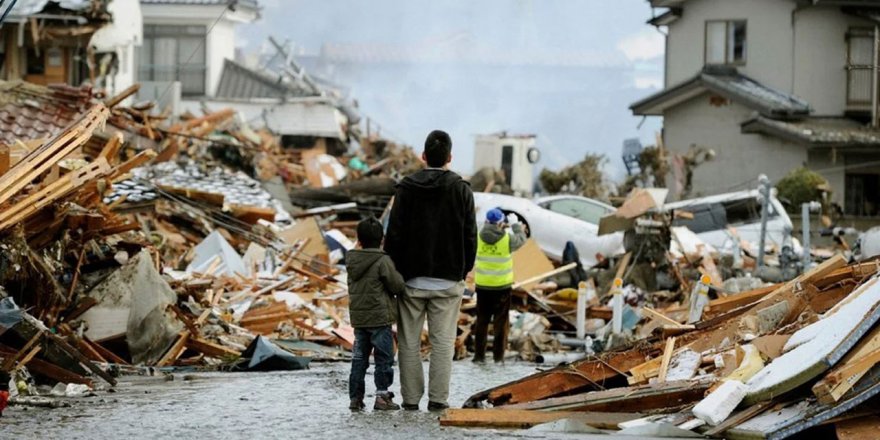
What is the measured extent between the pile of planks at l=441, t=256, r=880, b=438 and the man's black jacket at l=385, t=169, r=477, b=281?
98 cm

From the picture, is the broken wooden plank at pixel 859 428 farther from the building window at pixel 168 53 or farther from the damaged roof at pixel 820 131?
the building window at pixel 168 53

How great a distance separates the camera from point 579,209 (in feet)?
104

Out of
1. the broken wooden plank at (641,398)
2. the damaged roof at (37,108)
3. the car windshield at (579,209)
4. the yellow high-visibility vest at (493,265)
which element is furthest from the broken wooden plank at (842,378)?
the car windshield at (579,209)

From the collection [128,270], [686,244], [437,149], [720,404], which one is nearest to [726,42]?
[686,244]

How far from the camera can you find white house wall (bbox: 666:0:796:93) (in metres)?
48.6

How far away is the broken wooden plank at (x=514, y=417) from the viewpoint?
10.9 meters

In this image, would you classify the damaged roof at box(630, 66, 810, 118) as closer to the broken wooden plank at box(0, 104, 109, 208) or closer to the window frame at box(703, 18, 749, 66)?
the window frame at box(703, 18, 749, 66)

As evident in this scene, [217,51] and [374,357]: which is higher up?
[217,51]

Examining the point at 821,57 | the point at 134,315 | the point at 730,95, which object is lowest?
the point at 134,315

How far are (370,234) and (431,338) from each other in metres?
0.87

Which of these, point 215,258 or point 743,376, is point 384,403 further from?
point 215,258

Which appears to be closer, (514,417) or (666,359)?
(514,417)

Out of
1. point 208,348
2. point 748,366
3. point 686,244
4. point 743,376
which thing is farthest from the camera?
point 686,244

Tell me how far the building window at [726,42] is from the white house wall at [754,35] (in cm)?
16
